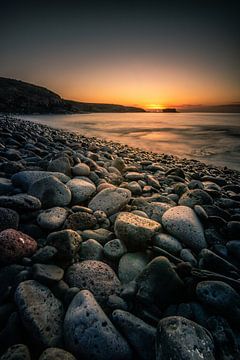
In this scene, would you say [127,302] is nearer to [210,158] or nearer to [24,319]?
[24,319]

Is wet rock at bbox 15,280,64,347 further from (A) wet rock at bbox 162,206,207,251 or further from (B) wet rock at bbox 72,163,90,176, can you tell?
(B) wet rock at bbox 72,163,90,176

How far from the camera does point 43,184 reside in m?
2.47

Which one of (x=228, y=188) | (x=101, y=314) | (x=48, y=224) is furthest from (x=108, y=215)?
(x=228, y=188)

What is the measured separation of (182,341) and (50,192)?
185 cm

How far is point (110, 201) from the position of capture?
99.8 inches

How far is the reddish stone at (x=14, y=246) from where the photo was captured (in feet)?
5.06

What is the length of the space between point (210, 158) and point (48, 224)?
26.1 feet

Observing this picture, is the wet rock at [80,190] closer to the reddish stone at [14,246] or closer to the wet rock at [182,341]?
the reddish stone at [14,246]

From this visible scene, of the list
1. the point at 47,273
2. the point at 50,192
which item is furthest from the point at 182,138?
the point at 47,273

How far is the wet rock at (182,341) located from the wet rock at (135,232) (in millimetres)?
731

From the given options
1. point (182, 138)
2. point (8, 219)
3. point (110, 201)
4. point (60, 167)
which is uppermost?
point (60, 167)

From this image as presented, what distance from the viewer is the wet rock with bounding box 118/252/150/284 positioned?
1684 millimetres

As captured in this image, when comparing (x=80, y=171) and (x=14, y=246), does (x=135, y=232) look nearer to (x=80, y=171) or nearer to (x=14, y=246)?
(x=14, y=246)

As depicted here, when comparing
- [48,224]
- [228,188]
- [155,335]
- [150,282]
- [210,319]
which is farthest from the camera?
[228,188]
